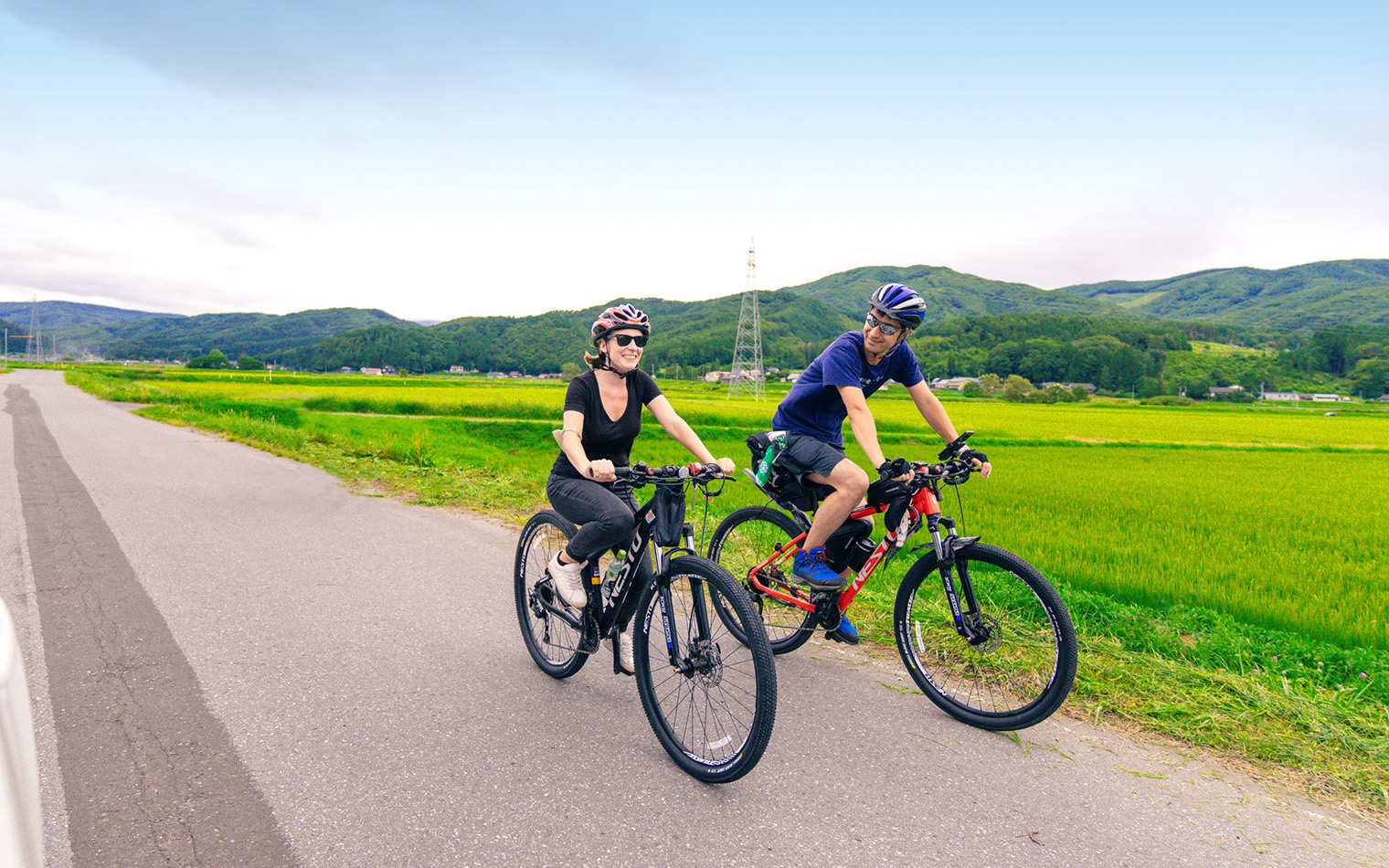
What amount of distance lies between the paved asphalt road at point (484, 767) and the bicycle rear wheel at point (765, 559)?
192 millimetres

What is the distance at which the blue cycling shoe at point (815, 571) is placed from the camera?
13.0 feet

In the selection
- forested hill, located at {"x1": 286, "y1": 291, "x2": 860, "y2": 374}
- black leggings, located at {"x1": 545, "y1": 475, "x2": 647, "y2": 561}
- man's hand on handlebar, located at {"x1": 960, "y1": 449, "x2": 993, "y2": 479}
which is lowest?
black leggings, located at {"x1": 545, "y1": 475, "x2": 647, "y2": 561}

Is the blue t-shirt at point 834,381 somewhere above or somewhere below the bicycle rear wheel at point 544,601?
above

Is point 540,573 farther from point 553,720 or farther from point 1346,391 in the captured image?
point 1346,391

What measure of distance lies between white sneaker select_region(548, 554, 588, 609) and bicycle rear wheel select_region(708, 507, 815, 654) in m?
1.23

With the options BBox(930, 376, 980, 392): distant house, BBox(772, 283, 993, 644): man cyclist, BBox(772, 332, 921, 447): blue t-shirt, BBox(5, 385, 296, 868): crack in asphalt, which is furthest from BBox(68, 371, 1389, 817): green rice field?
BBox(930, 376, 980, 392): distant house

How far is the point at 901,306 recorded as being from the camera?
12.7 ft

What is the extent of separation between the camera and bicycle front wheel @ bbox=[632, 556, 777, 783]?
2766mm

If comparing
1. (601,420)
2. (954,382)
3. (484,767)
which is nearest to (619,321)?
(601,420)

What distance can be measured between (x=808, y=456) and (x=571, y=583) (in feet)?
5.32

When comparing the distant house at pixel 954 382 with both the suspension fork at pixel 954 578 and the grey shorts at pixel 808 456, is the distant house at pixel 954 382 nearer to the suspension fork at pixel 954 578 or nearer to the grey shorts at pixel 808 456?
the grey shorts at pixel 808 456

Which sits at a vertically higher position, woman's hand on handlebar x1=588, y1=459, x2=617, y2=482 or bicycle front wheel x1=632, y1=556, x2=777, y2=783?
woman's hand on handlebar x1=588, y1=459, x2=617, y2=482

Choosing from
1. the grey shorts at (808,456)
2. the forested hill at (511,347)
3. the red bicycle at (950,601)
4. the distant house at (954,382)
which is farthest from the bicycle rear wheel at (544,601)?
the forested hill at (511,347)

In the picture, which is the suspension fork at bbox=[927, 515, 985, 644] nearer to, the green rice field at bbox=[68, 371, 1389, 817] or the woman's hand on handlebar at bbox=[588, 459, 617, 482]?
the green rice field at bbox=[68, 371, 1389, 817]
